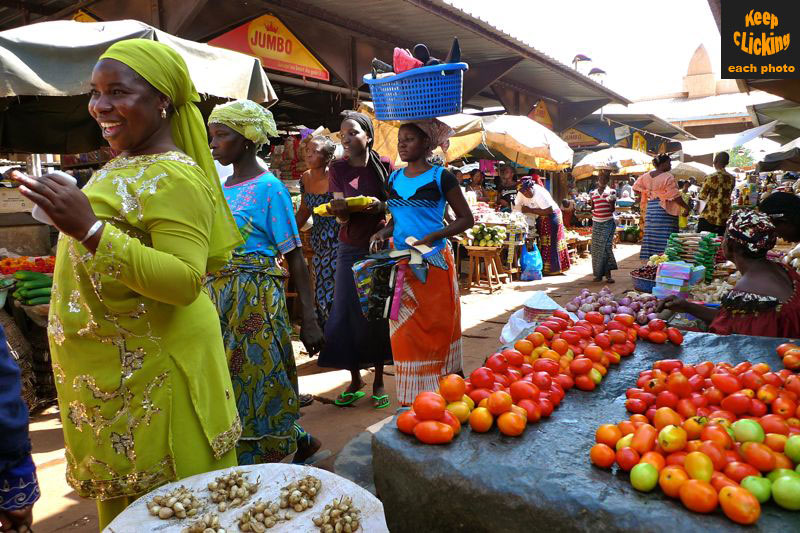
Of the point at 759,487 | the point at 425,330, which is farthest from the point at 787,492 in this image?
the point at 425,330

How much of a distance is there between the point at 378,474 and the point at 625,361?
1502 millimetres

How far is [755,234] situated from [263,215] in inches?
111

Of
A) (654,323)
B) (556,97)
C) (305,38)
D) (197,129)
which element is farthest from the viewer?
(556,97)

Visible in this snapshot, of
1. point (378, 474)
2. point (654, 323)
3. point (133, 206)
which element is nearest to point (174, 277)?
point (133, 206)

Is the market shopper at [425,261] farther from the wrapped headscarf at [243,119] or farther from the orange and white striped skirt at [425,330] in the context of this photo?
the wrapped headscarf at [243,119]

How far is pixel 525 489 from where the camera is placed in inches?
60.1

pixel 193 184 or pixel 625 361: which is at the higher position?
pixel 193 184

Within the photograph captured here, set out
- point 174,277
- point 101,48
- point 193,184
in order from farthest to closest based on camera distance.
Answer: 1. point 101,48
2. point 193,184
3. point 174,277

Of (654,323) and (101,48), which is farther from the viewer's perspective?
(101,48)

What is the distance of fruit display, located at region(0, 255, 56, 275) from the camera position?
188 inches

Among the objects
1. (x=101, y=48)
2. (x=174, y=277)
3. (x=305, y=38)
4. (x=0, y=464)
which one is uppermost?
(x=305, y=38)

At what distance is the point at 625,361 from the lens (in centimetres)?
268

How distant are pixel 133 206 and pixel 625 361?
232cm

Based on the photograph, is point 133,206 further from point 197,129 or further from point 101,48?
point 101,48
